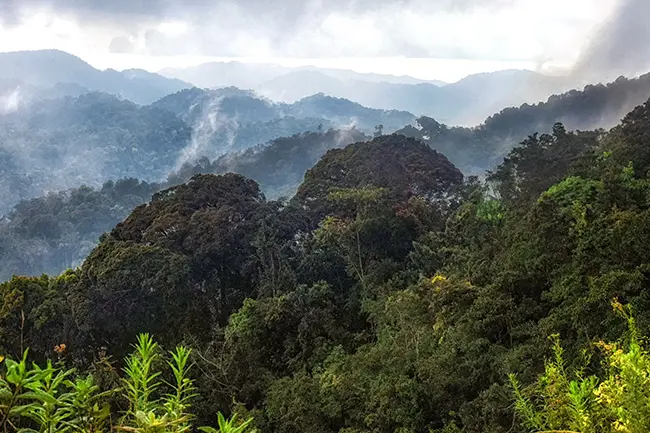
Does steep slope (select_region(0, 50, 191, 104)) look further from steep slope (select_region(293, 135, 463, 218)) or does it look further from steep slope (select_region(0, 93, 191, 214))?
steep slope (select_region(293, 135, 463, 218))

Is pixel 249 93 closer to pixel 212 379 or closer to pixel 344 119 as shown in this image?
pixel 344 119

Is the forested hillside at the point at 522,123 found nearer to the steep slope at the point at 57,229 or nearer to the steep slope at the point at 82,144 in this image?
the steep slope at the point at 57,229

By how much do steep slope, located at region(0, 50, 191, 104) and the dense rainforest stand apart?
143 metres

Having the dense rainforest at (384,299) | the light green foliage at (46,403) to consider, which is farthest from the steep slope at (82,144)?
the light green foliage at (46,403)

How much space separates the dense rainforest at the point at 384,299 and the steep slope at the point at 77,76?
14350 cm

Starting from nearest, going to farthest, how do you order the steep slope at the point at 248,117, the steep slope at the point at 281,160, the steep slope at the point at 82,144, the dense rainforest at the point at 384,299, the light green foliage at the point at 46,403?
1. the light green foliage at the point at 46,403
2. the dense rainforest at the point at 384,299
3. the steep slope at the point at 281,160
4. the steep slope at the point at 82,144
5. the steep slope at the point at 248,117

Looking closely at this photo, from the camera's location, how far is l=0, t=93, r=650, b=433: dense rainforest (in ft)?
15.7

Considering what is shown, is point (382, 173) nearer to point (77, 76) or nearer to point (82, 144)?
point (82, 144)

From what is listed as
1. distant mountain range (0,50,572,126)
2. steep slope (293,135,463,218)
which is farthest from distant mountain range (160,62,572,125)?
steep slope (293,135,463,218)

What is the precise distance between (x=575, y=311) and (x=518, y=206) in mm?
5428

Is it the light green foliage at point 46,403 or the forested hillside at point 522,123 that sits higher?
the forested hillside at point 522,123

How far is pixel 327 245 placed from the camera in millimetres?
11406

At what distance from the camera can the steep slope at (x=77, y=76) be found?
147 metres

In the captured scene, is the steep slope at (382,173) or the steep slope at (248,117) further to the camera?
the steep slope at (248,117)
